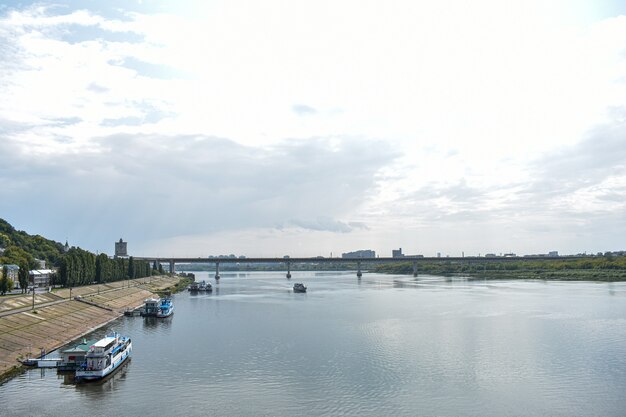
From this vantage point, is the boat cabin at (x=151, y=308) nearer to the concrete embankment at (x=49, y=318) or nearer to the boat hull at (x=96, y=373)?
the concrete embankment at (x=49, y=318)

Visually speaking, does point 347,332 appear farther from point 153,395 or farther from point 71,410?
point 71,410

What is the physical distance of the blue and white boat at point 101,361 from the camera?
47844 millimetres

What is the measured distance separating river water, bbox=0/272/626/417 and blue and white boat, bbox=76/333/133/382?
44.1 inches

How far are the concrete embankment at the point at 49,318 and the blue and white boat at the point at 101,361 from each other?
6831mm

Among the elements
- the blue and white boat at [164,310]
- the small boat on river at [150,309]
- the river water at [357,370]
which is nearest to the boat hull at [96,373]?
the river water at [357,370]

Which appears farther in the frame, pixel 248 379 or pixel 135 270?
pixel 135 270

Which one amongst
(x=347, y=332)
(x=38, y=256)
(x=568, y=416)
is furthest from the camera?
(x=38, y=256)

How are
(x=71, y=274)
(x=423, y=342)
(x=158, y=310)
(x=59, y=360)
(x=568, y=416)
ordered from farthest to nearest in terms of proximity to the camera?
(x=71, y=274)
(x=158, y=310)
(x=423, y=342)
(x=59, y=360)
(x=568, y=416)

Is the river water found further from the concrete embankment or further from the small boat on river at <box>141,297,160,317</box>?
the small boat on river at <box>141,297,160,317</box>

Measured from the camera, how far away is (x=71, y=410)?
39688mm

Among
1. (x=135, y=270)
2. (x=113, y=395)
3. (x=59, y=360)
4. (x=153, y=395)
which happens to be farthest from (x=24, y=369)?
(x=135, y=270)

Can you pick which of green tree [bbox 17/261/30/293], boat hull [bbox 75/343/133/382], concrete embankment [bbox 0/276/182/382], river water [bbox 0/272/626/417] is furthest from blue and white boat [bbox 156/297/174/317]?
boat hull [bbox 75/343/133/382]

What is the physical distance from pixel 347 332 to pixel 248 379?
95.8 feet

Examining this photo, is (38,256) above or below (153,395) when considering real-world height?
above
